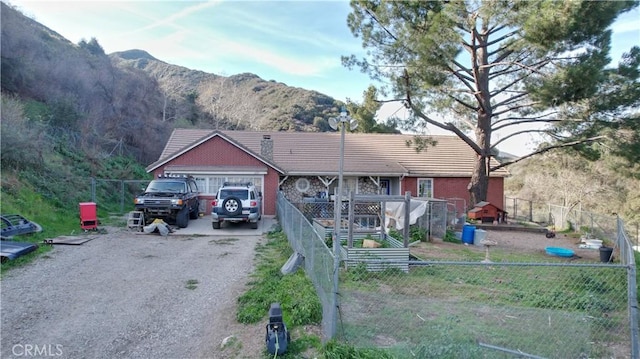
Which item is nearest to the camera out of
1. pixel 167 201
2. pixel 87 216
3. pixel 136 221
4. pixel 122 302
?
pixel 122 302

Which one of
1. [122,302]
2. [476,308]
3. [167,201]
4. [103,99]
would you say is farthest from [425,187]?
[103,99]

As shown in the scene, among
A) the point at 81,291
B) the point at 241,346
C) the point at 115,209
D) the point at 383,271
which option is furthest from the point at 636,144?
the point at 115,209

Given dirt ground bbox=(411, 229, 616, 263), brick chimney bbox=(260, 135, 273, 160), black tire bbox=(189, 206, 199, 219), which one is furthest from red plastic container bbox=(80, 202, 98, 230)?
brick chimney bbox=(260, 135, 273, 160)

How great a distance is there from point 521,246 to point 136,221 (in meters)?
14.5

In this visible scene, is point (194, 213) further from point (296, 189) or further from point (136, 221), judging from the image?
point (296, 189)

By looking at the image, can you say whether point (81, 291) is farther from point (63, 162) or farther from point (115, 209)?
point (63, 162)

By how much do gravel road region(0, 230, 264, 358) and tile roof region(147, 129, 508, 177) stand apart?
1378 centimetres

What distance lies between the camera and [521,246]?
1536cm

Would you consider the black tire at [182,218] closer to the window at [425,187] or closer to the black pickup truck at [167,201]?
the black pickup truck at [167,201]

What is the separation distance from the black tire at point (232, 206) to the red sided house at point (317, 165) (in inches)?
227

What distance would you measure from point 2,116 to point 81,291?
41.6 feet

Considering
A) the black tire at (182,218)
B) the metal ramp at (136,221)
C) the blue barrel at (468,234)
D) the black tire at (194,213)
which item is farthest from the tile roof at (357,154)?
the blue barrel at (468,234)

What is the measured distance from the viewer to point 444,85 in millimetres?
21469

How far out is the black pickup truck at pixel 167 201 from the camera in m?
15.6
